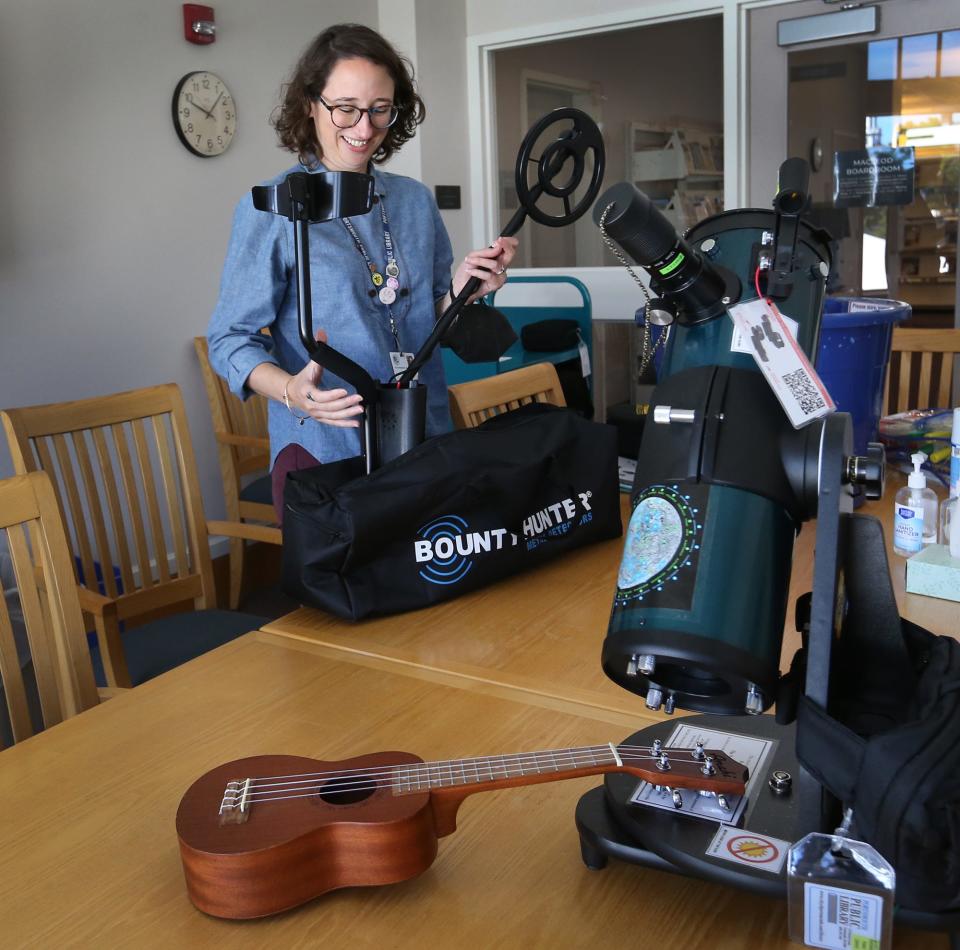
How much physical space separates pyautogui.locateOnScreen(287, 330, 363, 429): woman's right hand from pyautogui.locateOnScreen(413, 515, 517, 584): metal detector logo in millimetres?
176

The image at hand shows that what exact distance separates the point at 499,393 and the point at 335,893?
147 cm

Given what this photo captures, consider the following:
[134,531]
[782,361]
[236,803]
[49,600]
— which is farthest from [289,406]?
[782,361]

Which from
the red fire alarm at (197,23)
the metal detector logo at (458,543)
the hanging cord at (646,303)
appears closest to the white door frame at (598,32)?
the red fire alarm at (197,23)

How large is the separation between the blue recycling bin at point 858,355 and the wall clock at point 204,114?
102 inches

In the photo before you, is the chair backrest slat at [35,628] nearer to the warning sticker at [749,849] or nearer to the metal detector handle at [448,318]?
the metal detector handle at [448,318]

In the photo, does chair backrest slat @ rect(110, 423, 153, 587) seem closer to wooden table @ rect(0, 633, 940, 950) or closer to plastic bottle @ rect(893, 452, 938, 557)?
wooden table @ rect(0, 633, 940, 950)

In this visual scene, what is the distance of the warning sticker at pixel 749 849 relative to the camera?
0.71 metres

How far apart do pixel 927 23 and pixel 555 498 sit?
3.26 meters

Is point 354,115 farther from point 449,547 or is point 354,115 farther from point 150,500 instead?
point 150,500

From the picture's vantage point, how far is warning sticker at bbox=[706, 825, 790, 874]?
713 millimetres

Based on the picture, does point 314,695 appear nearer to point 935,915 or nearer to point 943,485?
point 935,915

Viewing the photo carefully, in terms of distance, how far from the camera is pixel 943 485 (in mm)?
1716

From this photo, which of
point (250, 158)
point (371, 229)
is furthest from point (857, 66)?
point (371, 229)

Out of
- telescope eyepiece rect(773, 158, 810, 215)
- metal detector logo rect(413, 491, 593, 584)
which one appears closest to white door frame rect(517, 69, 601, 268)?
metal detector logo rect(413, 491, 593, 584)
